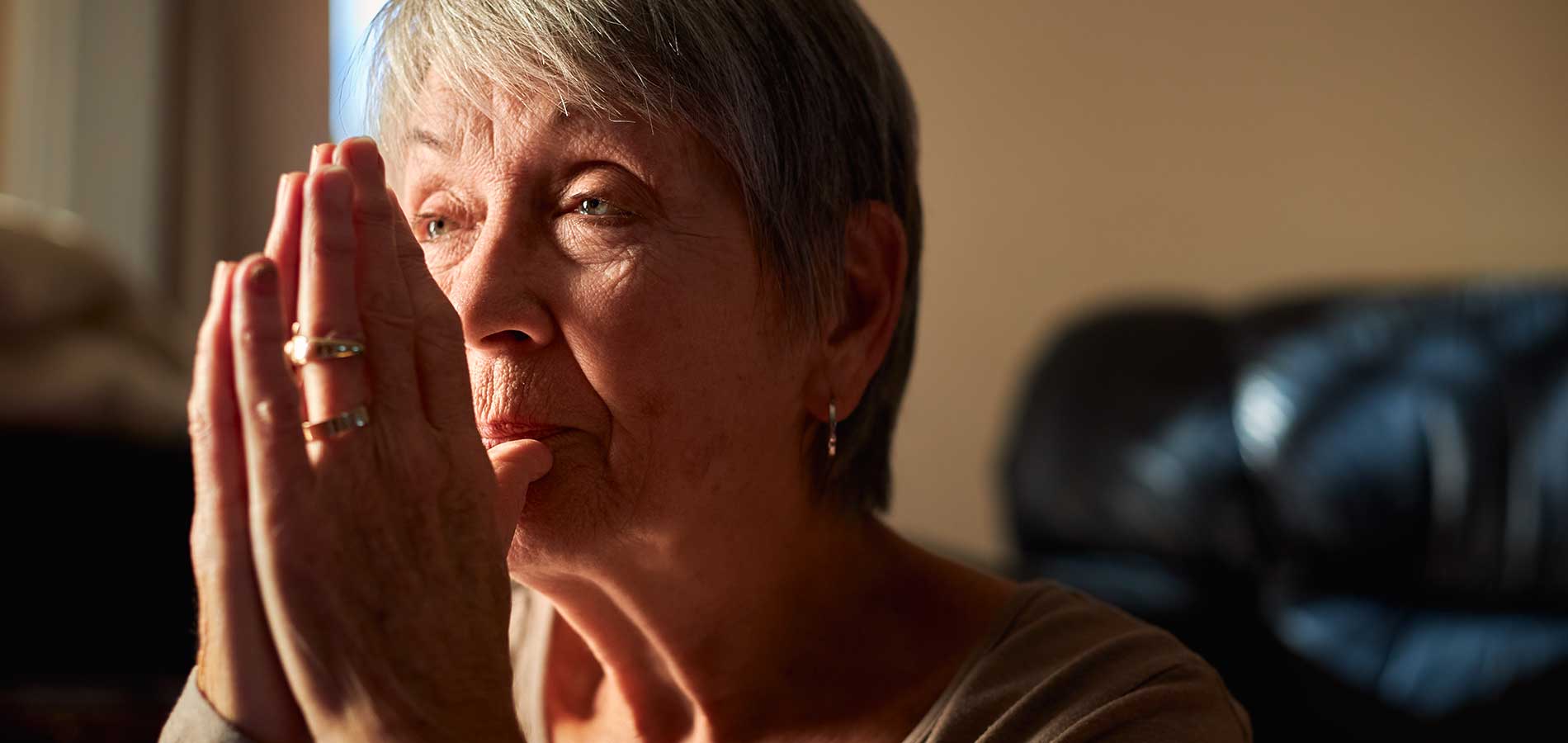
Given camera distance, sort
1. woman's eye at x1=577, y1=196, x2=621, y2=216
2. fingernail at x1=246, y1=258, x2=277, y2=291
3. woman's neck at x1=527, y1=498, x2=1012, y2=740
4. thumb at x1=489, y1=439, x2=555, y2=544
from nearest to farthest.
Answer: fingernail at x1=246, y1=258, x2=277, y2=291, thumb at x1=489, y1=439, x2=555, y2=544, woman's eye at x1=577, y1=196, x2=621, y2=216, woman's neck at x1=527, y1=498, x2=1012, y2=740

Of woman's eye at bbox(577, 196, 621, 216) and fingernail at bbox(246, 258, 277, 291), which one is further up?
woman's eye at bbox(577, 196, 621, 216)

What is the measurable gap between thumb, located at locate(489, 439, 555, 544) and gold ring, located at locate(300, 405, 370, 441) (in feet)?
0.38

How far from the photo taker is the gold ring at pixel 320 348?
0.80 m

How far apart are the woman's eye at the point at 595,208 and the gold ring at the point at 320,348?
25 cm

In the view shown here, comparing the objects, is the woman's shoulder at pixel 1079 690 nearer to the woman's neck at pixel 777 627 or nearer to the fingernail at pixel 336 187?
the woman's neck at pixel 777 627

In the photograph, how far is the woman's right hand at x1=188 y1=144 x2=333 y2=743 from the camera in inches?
31.5

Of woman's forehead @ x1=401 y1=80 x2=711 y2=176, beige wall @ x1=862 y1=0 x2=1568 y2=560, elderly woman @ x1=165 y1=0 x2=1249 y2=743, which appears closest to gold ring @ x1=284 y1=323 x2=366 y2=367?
elderly woman @ x1=165 y1=0 x2=1249 y2=743

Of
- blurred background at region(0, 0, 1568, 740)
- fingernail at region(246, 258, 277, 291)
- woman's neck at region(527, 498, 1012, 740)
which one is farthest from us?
blurred background at region(0, 0, 1568, 740)

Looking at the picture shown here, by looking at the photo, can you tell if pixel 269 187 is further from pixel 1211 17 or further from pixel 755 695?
pixel 755 695

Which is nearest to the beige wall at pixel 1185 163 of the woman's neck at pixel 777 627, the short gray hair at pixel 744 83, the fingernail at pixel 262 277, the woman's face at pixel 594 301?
the woman's neck at pixel 777 627

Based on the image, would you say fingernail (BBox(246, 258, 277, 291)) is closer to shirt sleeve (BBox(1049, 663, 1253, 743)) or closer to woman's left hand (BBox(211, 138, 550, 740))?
woman's left hand (BBox(211, 138, 550, 740))

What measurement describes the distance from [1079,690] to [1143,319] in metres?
1.73

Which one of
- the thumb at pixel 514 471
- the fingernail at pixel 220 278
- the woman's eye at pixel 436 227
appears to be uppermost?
the woman's eye at pixel 436 227

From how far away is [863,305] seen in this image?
46.8 inches
